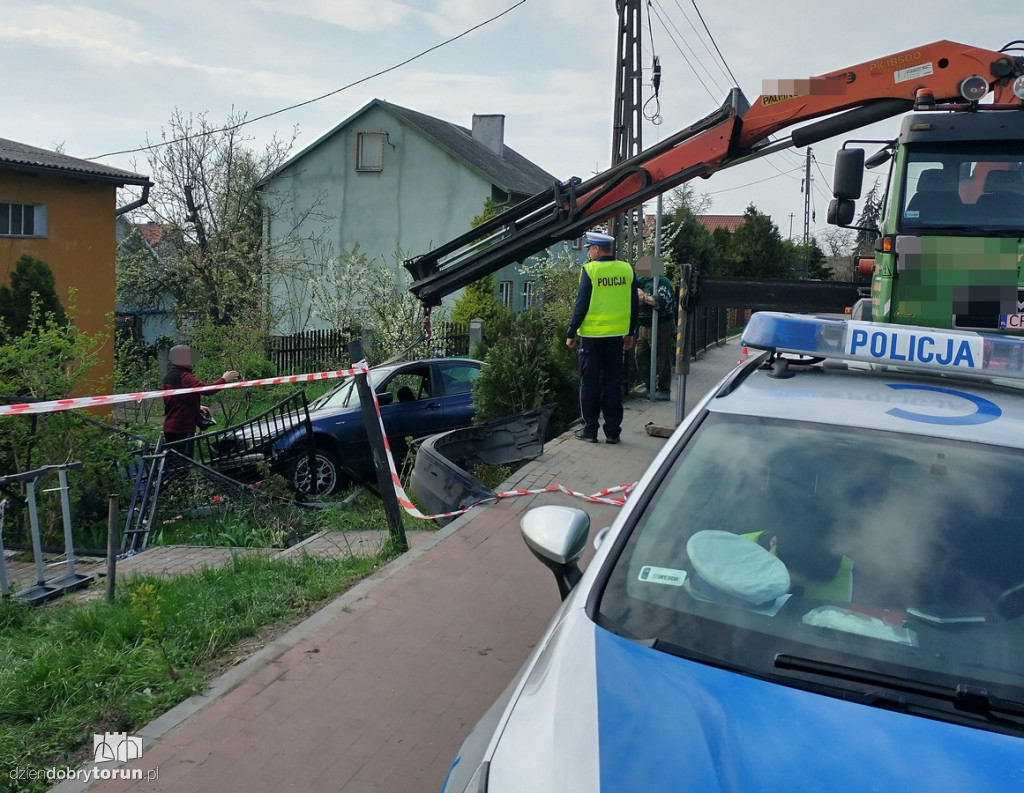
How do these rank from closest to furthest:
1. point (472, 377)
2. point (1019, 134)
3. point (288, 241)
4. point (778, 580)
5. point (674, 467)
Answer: point (778, 580), point (674, 467), point (1019, 134), point (472, 377), point (288, 241)

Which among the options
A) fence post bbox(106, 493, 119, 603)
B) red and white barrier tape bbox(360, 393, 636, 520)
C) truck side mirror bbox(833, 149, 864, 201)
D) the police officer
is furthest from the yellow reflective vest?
fence post bbox(106, 493, 119, 603)

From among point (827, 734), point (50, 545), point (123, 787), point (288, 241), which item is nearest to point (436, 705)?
point (123, 787)

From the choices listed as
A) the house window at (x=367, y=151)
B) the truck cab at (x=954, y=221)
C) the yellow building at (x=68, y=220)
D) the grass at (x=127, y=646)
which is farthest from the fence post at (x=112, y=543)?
the house window at (x=367, y=151)

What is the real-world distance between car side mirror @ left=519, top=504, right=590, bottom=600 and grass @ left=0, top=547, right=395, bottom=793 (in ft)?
6.67

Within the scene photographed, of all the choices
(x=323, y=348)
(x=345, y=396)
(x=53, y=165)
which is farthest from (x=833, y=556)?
(x=53, y=165)

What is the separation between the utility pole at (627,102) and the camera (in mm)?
14633

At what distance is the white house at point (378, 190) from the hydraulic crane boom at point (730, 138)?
68.8 feet

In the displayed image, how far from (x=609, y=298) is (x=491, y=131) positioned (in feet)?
101

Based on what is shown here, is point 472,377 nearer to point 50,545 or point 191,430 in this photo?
point 191,430

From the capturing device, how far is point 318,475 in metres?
10.2

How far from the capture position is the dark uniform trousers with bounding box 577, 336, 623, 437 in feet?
29.8

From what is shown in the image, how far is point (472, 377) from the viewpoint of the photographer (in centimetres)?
1169

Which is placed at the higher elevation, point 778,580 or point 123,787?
point 778,580

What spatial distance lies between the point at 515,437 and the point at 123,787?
566cm
